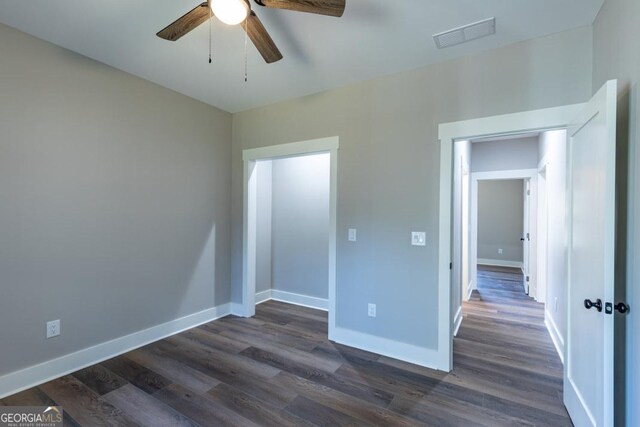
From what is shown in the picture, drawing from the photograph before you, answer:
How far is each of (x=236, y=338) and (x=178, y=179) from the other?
1878mm

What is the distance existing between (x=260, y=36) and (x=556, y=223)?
372cm

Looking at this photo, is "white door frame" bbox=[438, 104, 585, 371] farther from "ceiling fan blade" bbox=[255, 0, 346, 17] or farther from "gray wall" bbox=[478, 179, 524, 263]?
"gray wall" bbox=[478, 179, 524, 263]

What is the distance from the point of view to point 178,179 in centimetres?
336

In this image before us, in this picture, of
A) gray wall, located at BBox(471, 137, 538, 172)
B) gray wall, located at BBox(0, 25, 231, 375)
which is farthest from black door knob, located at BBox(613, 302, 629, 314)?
gray wall, located at BBox(471, 137, 538, 172)

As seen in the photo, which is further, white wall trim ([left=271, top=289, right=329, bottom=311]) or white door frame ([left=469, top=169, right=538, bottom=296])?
white door frame ([left=469, top=169, right=538, bottom=296])

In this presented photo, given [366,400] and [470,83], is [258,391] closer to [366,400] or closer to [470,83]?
[366,400]

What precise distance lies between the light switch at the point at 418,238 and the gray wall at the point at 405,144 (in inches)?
1.7

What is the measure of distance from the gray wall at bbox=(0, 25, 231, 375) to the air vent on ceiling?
272 centimetres

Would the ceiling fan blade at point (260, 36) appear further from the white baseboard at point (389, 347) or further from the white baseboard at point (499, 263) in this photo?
the white baseboard at point (499, 263)

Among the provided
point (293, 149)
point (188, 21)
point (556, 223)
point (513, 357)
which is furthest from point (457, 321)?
point (188, 21)

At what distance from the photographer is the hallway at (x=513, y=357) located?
2.14m

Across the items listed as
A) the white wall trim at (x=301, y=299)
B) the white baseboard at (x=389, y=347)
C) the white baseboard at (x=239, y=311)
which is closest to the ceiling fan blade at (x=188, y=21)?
the white baseboard at (x=389, y=347)

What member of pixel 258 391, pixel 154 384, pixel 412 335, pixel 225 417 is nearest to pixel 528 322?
pixel 412 335

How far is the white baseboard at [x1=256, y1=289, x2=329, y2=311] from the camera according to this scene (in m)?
4.30
